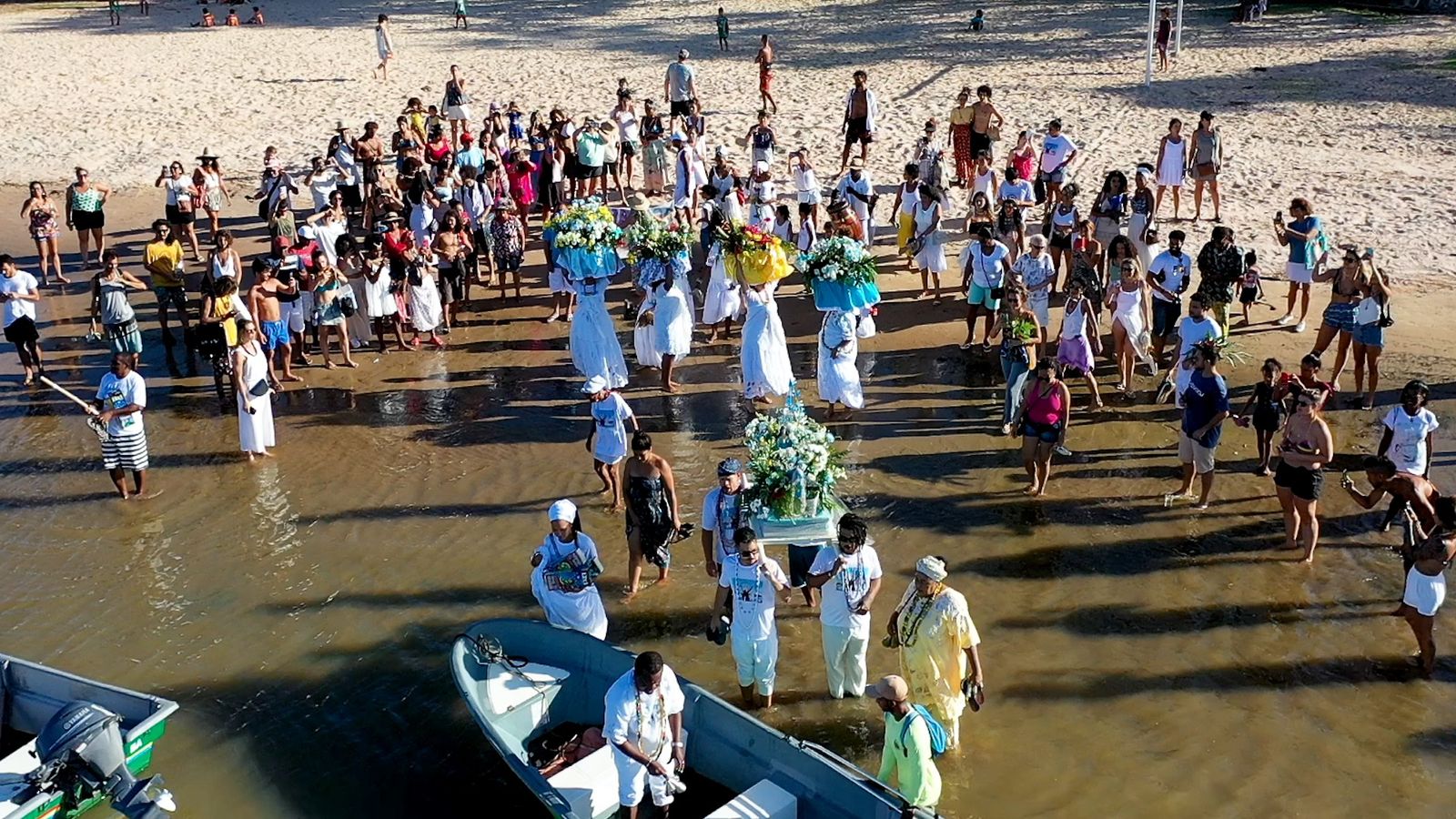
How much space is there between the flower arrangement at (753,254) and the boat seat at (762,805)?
6958 millimetres

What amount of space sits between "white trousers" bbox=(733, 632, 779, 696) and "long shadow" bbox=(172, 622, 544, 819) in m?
1.74

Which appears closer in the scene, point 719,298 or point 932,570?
point 932,570

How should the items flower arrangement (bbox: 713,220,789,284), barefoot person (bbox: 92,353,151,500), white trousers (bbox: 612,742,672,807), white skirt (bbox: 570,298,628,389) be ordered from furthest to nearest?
1. white skirt (bbox: 570,298,628,389)
2. flower arrangement (bbox: 713,220,789,284)
3. barefoot person (bbox: 92,353,151,500)
4. white trousers (bbox: 612,742,672,807)

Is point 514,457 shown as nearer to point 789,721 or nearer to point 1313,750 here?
point 789,721

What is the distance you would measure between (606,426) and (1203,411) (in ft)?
17.7

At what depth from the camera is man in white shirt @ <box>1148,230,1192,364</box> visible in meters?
15.0

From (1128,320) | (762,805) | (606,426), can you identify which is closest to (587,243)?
(606,426)

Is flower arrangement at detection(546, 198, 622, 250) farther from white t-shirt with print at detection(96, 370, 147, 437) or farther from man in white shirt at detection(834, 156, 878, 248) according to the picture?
man in white shirt at detection(834, 156, 878, 248)

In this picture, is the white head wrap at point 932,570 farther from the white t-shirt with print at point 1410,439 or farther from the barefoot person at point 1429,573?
the white t-shirt with print at point 1410,439

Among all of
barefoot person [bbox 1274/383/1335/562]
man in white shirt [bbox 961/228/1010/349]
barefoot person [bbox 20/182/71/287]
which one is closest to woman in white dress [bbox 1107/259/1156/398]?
man in white shirt [bbox 961/228/1010/349]

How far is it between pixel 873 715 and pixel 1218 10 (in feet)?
99.3

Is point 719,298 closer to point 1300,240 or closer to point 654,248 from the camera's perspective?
point 654,248

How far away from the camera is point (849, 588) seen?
945 cm

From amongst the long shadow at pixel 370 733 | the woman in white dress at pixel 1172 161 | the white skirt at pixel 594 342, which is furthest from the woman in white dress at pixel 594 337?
the woman in white dress at pixel 1172 161
